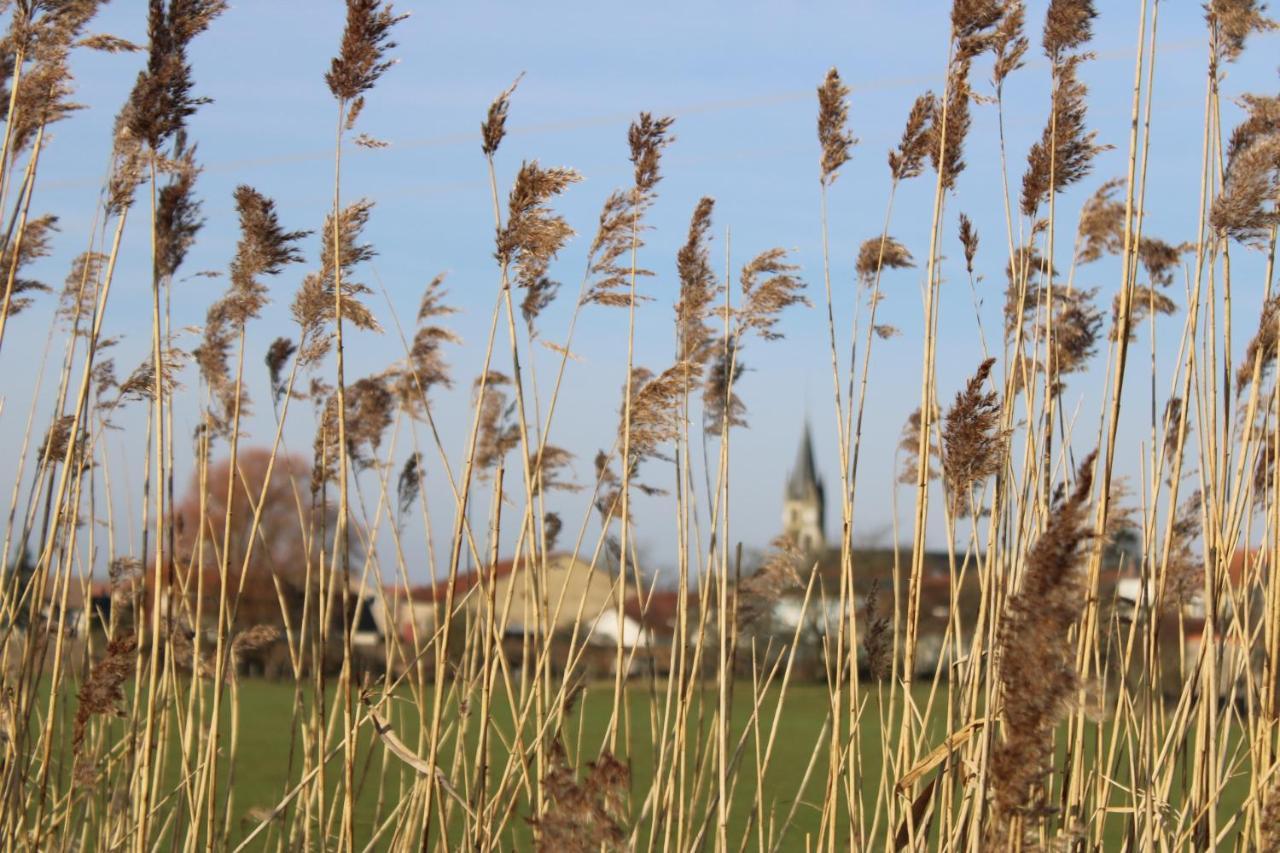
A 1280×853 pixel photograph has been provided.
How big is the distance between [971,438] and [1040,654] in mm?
658

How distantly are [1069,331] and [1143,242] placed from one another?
460mm

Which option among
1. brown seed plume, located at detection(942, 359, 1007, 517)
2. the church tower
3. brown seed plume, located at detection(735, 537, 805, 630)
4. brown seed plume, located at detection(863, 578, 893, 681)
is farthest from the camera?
the church tower

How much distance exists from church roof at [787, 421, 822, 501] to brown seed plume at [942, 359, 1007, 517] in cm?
5233

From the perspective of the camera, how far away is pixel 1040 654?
1499 millimetres

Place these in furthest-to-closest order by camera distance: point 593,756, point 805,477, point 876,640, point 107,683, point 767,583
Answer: point 805,477 < point 593,756 < point 767,583 < point 876,640 < point 107,683

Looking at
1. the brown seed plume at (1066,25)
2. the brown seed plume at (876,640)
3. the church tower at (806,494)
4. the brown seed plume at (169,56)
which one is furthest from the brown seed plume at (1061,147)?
the church tower at (806,494)

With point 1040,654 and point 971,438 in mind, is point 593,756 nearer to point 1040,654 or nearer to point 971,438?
point 971,438

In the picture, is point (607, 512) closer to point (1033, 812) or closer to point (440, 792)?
point (440, 792)

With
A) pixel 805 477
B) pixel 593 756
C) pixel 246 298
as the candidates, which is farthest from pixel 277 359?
pixel 805 477

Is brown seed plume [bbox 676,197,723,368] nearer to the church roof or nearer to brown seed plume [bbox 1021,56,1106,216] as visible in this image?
brown seed plume [bbox 1021,56,1106,216]

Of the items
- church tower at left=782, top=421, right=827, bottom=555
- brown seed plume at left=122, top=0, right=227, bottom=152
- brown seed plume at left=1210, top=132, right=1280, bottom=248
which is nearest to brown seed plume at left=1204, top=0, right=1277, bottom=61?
brown seed plume at left=1210, top=132, right=1280, bottom=248

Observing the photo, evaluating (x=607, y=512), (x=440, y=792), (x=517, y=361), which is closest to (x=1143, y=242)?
(x=607, y=512)

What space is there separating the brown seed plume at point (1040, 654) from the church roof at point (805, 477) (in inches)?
2085

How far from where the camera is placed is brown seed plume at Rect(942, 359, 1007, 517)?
206 centimetres
